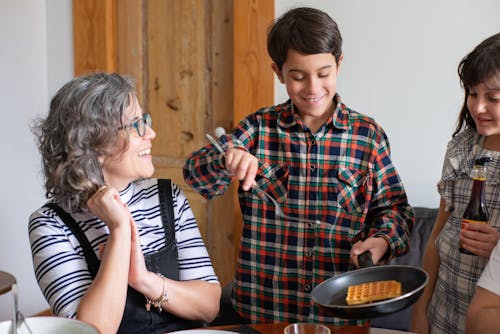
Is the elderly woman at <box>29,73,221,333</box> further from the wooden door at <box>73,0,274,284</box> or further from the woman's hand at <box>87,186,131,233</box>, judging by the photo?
the wooden door at <box>73,0,274,284</box>

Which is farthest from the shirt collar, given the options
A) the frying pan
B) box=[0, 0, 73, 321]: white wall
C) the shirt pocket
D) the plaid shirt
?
box=[0, 0, 73, 321]: white wall

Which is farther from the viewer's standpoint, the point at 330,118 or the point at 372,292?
the point at 330,118

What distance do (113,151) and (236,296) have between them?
648mm

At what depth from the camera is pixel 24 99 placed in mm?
3740

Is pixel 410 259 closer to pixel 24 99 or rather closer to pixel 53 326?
pixel 53 326

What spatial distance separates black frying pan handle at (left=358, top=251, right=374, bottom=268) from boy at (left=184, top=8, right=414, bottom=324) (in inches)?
4.9

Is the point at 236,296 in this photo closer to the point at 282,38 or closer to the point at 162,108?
the point at 282,38

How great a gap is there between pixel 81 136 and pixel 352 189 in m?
0.79

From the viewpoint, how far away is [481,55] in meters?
1.61

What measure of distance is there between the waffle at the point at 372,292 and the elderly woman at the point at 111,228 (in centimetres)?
49

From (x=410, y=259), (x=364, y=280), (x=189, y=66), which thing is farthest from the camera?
(x=189, y=66)

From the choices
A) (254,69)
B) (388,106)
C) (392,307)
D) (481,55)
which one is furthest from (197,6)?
(392,307)

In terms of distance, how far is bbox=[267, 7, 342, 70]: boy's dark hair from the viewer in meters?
1.70

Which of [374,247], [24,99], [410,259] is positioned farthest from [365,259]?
[24,99]
